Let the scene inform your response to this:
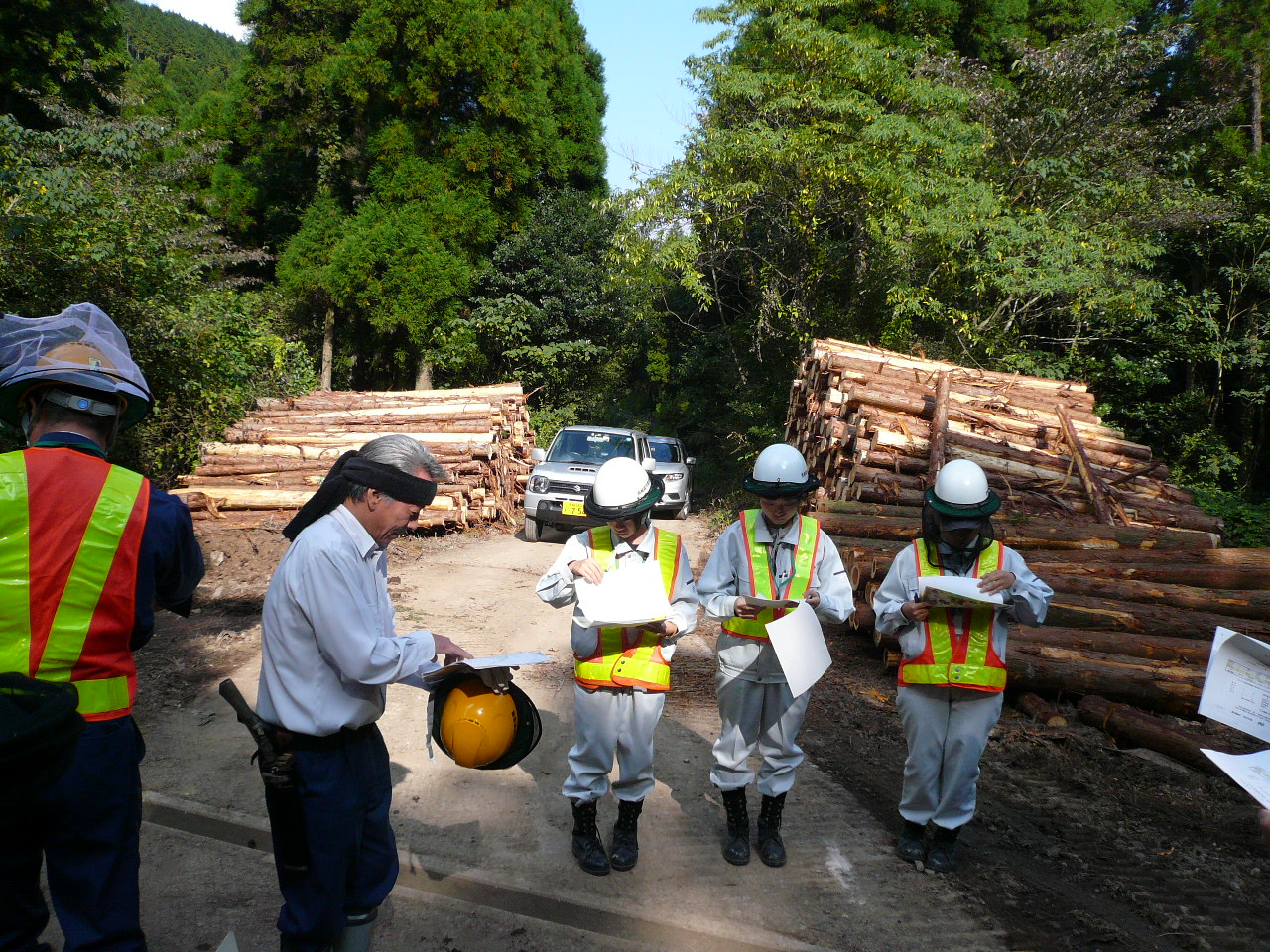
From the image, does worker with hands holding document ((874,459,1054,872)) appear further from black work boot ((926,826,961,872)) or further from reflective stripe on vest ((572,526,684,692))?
reflective stripe on vest ((572,526,684,692))

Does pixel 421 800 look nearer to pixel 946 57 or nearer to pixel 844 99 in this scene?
pixel 844 99

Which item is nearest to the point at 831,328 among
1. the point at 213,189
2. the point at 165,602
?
the point at 165,602

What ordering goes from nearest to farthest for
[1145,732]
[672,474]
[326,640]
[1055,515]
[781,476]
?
[326,640], [781,476], [1145,732], [1055,515], [672,474]

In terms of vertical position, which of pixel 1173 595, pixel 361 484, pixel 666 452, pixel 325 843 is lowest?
pixel 666 452

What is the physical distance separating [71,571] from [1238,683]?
3478 mm

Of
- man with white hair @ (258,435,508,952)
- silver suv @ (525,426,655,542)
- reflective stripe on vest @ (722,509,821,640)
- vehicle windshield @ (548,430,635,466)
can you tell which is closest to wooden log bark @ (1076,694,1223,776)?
reflective stripe on vest @ (722,509,821,640)

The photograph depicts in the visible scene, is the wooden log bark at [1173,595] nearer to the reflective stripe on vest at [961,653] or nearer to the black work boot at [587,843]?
the reflective stripe on vest at [961,653]

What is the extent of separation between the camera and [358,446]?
13.3 metres

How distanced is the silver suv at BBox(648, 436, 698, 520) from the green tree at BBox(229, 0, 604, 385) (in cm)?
831

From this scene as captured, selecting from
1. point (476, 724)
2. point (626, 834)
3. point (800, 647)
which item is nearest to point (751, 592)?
point (800, 647)

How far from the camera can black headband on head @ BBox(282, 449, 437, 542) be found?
2707mm

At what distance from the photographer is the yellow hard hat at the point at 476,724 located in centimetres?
300

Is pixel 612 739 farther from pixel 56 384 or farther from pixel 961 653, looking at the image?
pixel 56 384

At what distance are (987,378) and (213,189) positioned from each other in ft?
79.2
